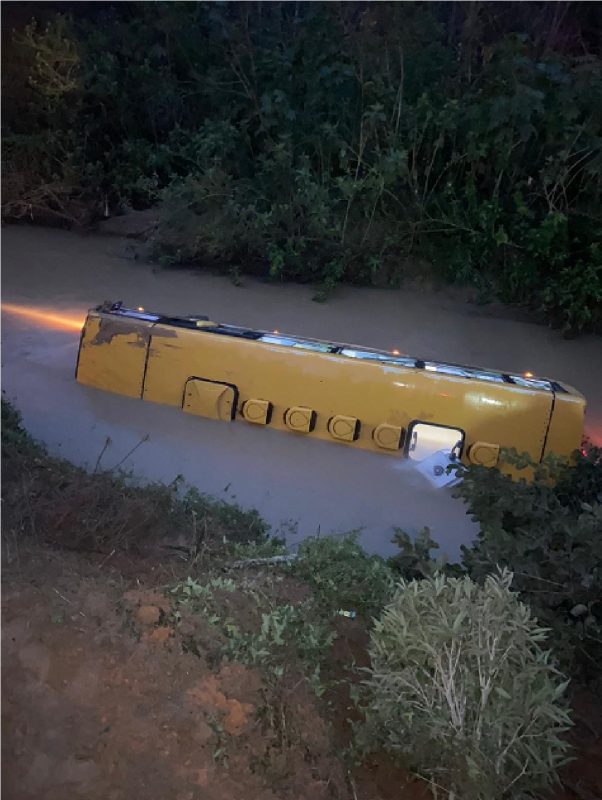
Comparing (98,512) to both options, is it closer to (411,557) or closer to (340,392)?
(411,557)

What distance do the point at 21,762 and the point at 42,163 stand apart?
24.4 ft

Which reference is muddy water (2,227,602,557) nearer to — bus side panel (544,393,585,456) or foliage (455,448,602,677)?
bus side panel (544,393,585,456)

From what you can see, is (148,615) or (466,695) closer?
(466,695)

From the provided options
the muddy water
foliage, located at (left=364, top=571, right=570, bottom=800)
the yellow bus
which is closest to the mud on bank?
foliage, located at (left=364, top=571, right=570, bottom=800)

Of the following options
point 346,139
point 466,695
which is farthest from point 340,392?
point 346,139

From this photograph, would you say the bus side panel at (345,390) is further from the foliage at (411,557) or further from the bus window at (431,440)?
the foliage at (411,557)

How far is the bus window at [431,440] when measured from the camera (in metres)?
4.43

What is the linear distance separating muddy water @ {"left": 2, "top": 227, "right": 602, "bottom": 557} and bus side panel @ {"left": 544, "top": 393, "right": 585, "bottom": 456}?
2.30ft

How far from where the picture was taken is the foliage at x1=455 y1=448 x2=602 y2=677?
95.2 inches

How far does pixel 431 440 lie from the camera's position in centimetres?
448

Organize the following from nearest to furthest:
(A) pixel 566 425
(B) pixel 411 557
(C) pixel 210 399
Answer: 1. (B) pixel 411 557
2. (A) pixel 566 425
3. (C) pixel 210 399

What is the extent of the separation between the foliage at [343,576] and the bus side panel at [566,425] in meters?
1.94

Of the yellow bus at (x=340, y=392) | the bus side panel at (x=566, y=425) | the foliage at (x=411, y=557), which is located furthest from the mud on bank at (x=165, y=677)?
the bus side panel at (x=566, y=425)

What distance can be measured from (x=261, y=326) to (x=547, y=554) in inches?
173
